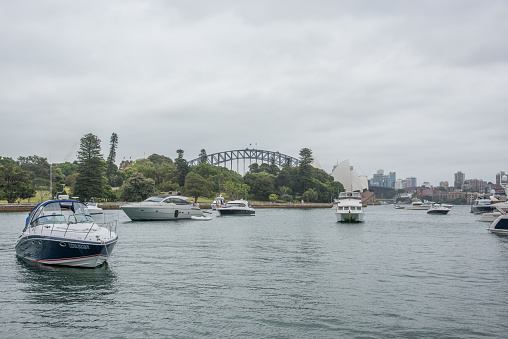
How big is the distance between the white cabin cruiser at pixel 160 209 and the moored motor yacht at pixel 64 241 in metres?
37.1

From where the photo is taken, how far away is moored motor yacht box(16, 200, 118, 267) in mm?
21656

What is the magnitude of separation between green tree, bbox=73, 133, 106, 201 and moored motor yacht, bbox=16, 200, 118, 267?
96.0 metres

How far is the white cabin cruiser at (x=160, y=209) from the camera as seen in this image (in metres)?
61.4

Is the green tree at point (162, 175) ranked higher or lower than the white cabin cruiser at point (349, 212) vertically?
higher

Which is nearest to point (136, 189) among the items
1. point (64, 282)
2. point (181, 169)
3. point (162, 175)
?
point (162, 175)

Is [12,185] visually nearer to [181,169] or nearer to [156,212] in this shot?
[156,212]

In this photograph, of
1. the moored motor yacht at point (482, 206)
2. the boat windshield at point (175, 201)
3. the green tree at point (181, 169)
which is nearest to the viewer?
Result: the boat windshield at point (175, 201)

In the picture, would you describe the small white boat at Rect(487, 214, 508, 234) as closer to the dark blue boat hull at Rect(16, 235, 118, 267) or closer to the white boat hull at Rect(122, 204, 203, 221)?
the dark blue boat hull at Rect(16, 235, 118, 267)

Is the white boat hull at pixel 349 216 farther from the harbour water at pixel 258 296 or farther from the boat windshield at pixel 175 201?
the harbour water at pixel 258 296

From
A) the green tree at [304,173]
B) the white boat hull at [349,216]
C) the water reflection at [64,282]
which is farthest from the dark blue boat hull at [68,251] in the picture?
the green tree at [304,173]

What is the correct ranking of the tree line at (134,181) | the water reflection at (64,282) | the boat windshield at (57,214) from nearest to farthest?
the water reflection at (64,282) → the boat windshield at (57,214) → the tree line at (134,181)

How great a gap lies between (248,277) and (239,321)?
6821mm

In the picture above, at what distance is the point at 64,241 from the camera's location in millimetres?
21594

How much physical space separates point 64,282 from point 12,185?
9946 centimetres
